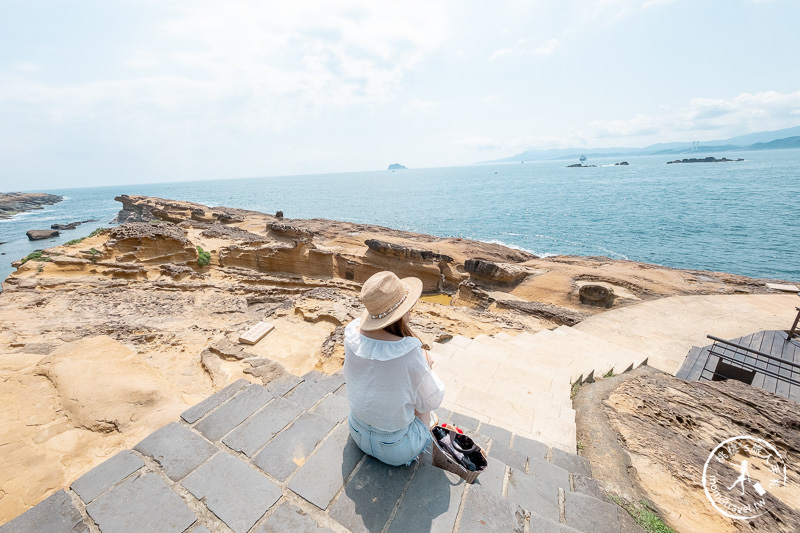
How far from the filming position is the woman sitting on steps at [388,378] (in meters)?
2.25

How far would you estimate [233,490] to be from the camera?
2223 millimetres

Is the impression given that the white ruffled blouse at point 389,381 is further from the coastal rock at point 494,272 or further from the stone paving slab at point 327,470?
the coastal rock at point 494,272

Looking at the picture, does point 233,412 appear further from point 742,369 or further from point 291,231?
point 291,231

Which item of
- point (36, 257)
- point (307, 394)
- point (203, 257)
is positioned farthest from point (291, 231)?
point (307, 394)

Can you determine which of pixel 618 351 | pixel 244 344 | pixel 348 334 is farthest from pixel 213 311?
pixel 618 351

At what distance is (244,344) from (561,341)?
8356 mm

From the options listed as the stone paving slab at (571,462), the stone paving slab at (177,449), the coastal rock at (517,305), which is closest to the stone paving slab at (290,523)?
the stone paving slab at (177,449)

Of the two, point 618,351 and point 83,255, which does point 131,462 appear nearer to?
point 618,351

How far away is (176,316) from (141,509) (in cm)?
657

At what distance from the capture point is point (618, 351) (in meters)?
8.68

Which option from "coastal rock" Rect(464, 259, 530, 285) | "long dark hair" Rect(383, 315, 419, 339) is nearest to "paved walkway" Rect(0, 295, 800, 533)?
"long dark hair" Rect(383, 315, 419, 339)

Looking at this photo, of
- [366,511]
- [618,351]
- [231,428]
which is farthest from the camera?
[618,351]

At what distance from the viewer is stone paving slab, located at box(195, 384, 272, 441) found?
276 centimetres

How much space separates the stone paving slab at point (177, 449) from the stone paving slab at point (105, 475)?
0.10m
